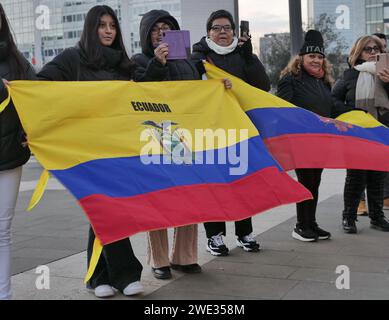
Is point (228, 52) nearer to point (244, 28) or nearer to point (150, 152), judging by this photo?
point (244, 28)

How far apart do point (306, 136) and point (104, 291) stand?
2.42 m

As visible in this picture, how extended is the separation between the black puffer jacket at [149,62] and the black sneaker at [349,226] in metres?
2.71

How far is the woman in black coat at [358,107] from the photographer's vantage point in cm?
630

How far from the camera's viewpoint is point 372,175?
6.53 meters

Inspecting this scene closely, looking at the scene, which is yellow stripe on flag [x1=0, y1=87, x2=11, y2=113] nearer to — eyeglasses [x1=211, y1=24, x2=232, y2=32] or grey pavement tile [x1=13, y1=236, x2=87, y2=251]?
eyeglasses [x1=211, y1=24, x2=232, y2=32]

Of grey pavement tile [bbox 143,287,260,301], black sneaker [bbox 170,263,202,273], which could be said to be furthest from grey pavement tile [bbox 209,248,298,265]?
grey pavement tile [bbox 143,287,260,301]

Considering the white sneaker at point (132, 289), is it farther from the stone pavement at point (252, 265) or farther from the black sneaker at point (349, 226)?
the black sneaker at point (349, 226)

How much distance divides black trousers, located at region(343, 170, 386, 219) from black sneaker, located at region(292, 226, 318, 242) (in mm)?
658

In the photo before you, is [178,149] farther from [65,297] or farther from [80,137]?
[65,297]

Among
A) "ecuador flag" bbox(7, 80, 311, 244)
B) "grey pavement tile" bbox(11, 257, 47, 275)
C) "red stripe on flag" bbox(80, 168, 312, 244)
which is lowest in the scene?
"grey pavement tile" bbox(11, 257, 47, 275)

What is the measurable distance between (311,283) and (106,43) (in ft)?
8.13

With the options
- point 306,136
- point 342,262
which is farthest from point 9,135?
point 342,262

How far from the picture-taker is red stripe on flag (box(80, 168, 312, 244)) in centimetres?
349

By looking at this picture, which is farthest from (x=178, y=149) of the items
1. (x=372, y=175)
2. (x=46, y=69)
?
(x=372, y=175)
